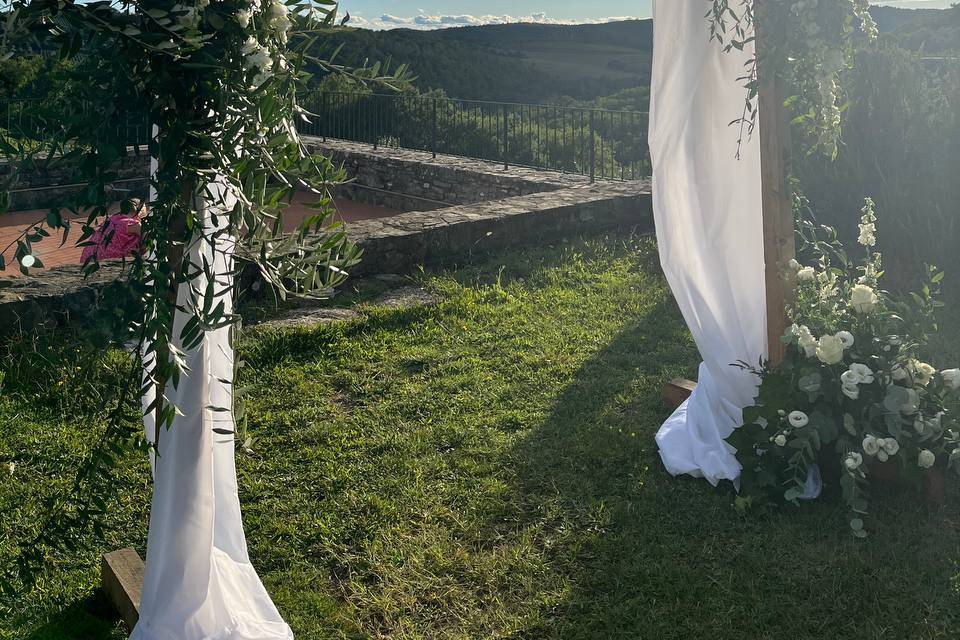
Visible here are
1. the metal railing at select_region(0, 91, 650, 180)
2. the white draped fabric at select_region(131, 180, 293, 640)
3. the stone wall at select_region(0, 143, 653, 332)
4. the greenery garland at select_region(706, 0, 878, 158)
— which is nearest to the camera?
the white draped fabric at select_region(131, 180, 293, 640)

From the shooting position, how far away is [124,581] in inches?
110

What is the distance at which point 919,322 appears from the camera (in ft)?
11.2

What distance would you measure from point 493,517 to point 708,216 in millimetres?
1474

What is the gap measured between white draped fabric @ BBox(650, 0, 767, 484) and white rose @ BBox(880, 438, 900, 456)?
0.57 m

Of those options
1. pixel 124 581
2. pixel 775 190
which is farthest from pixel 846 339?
pixel 124 581

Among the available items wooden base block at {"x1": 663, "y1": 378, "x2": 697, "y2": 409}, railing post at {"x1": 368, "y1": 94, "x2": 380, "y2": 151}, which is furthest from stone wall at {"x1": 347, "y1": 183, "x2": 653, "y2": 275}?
railing post at {"x1": 368, "y1": 94, "x2": 380, "y2": 151}

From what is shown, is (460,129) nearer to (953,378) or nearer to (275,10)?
(953,378)

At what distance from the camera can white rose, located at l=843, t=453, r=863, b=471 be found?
313 cm

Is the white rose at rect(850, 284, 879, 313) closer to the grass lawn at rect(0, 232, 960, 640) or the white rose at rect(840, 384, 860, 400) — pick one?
the white rose at rect(840, 384, 860, 400)

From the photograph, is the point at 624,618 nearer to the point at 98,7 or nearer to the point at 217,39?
the point at 217,39

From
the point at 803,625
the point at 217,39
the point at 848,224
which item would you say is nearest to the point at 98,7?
the point at 217,39

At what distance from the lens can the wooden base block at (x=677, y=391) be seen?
420cm

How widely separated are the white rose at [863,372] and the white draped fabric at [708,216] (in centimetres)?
42

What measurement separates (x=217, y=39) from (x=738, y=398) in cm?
253
